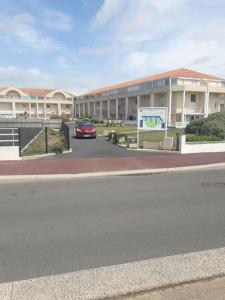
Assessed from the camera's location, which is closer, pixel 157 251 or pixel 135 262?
pixel 135 262

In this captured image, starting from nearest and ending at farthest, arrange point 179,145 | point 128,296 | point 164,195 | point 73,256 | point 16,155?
1. point 128,296
2. point 73,256
3. point 164,195
4. point 16,155
5. point 179,145

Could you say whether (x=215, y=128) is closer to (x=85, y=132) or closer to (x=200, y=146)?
(x=200, y=146)

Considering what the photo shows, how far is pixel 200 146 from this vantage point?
57.2 ft

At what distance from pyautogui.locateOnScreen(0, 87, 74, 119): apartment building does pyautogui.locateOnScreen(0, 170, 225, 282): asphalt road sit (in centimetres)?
8353

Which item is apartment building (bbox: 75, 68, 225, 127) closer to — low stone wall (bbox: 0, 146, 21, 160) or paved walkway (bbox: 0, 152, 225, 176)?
paved walkway (bbox: 0, 152, 225, 176)

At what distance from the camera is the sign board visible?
18845mm

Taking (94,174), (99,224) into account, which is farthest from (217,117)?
(99,224)

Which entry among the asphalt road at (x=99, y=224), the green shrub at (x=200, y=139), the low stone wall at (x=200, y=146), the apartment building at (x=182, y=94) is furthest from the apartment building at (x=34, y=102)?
the asphalt road at (x=99, y=224)

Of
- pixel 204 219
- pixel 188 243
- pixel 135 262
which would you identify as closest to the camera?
pixel 135 262

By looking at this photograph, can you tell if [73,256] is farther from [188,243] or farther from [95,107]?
[95,107]

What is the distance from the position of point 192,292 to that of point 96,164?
979 centimetres

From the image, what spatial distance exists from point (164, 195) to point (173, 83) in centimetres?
4915

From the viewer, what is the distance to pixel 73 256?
13.7 ft

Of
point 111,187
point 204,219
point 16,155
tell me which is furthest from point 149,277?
point 16,155
